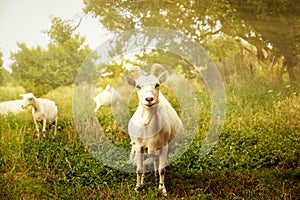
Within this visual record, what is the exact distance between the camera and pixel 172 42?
2.96 m

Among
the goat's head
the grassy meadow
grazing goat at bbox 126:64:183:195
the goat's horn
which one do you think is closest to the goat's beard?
grazing goat at bbox 126:64:183:195

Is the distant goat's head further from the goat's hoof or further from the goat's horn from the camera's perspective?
the goat's hoof

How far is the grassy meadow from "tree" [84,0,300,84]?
0.99 feet

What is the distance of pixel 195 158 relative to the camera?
2852mm

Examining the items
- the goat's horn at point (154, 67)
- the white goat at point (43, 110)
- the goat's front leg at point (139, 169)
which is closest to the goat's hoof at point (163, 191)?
the goat's front leg at point (139, 169)

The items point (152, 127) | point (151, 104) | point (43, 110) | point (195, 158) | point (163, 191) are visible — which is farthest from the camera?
point (43, 110)

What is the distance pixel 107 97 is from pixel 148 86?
0.59 m

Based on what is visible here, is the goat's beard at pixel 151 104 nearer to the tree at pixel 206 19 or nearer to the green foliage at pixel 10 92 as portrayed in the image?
the tree at pixel 206 19

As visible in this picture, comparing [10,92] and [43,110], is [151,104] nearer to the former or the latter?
[43,110]

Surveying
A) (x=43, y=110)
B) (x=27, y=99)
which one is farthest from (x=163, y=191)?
(x=27, y=99)

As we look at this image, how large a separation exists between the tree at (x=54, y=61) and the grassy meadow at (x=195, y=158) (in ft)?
0.25

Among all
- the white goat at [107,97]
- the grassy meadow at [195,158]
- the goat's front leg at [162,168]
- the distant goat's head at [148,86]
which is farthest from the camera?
the white goat at [107,97]

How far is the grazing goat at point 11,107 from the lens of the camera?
2996 millimetres

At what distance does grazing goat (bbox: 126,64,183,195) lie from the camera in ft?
7.97
